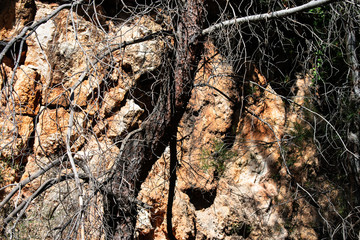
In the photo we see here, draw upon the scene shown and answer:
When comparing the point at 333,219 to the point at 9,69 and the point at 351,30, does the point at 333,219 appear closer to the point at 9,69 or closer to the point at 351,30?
the point at 351,30

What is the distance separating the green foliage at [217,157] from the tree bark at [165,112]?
1.17m

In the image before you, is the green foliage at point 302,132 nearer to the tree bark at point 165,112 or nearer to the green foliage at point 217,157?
the green foliage at point 217,157

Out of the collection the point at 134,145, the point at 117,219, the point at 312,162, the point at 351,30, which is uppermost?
the point at 351,30

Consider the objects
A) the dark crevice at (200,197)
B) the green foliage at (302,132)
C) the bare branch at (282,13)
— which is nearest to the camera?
the bare branch at (282,13)

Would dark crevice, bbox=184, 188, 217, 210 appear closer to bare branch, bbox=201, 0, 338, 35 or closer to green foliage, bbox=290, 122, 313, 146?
green foliage, bbox=290, 122, 313, 146

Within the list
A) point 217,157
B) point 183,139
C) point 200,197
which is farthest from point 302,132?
point 183,139

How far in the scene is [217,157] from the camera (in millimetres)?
3914

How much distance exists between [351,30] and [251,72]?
1.26 m

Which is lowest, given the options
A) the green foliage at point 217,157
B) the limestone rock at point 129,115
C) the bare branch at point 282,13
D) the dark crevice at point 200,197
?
the dark crevice at point 200,197

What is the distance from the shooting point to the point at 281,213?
3.89m

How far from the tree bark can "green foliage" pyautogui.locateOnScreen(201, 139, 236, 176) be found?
1.17 meters

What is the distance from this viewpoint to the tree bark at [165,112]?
254cm

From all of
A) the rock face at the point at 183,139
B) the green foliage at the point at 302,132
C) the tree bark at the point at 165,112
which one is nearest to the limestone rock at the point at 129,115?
the rock face at the point at 183,139

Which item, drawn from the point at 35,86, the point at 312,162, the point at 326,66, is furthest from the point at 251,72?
the point at 35,86
